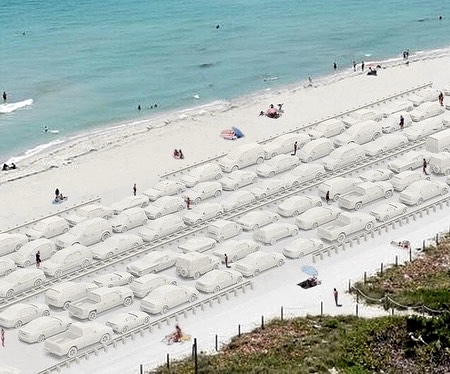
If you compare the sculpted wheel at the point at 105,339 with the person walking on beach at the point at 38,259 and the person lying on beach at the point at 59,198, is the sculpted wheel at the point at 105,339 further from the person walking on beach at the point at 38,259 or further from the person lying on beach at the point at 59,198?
the person lying on beach at the point at 59,198

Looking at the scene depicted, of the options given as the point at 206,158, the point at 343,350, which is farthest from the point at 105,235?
the point at 343,350

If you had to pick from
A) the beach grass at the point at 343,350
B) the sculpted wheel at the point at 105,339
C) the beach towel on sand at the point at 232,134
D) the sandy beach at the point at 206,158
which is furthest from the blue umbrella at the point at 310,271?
the beach towel on sand at the point at 232,134

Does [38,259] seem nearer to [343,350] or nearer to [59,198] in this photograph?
[59,198]

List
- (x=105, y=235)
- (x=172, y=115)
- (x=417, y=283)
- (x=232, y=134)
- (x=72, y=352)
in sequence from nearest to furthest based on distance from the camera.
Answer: (x=72, y=352) → (x=417, y=283) → (x=105, y=235) → (x=232, y=134) → (x=172, y=115)

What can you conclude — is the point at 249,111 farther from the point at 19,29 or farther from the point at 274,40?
the point at 19,29

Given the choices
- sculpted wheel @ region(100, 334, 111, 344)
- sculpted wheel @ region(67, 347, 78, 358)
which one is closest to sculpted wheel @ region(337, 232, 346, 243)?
sculpted wheel @ region(100, 334, 111, 344)

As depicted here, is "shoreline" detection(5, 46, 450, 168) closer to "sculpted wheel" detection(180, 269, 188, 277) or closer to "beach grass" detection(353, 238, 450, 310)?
"sculpted wheel" detection(180, 269, 188, 277)
